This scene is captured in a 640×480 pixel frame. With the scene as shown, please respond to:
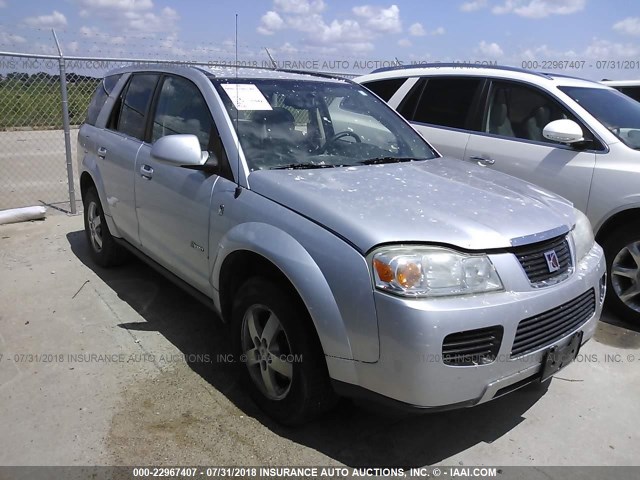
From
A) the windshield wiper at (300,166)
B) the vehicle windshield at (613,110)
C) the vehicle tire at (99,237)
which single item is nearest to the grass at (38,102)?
the vehicle tire at (99,237)

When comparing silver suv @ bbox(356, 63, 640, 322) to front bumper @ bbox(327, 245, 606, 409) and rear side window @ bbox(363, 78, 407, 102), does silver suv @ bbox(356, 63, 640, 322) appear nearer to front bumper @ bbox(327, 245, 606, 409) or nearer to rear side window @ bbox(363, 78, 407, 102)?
rear side window @ bbox(363, 78, 407, 102)

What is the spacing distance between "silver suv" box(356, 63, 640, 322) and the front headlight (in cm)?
242

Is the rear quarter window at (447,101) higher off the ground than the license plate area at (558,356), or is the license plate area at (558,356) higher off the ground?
the rear quarter window at (447,101)

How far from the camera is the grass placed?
8.65 metres

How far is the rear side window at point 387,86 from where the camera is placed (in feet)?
19.2

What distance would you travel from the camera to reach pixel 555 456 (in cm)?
275

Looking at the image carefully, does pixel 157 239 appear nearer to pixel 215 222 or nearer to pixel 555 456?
pixel 215 222

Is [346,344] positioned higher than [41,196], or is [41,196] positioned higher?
[346,344]

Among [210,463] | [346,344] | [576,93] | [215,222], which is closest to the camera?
[346,344]

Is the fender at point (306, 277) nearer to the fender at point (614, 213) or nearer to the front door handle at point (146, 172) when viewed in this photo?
the front door handle at point (146, 172)

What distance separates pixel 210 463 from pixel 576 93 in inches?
167

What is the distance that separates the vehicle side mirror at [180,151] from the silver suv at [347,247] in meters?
0.01

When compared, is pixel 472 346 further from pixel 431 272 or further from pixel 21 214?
pixel 21 214

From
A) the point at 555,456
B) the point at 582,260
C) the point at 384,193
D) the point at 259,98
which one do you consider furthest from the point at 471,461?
the point at 259,98
